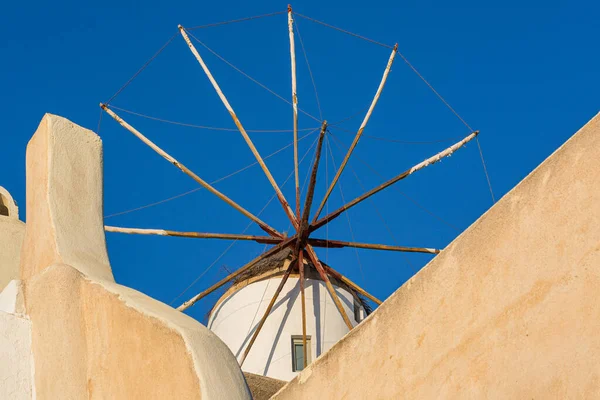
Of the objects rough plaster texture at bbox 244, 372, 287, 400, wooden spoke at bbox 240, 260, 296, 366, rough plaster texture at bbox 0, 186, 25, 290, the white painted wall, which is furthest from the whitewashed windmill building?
rough plaster texture at bbox 0, 186, 25, 290

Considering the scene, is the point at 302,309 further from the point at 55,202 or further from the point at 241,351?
the point at 55,202

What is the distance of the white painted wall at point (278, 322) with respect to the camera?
13516mm

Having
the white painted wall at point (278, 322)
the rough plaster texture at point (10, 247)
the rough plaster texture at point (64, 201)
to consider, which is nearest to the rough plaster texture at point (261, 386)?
the rough plaster texture at point (10, 247)

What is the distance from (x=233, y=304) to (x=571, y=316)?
10878mm

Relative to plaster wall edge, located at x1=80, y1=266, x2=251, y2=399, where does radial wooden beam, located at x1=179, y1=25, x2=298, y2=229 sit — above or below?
above

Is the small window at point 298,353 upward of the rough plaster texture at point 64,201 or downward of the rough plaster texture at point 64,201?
upward

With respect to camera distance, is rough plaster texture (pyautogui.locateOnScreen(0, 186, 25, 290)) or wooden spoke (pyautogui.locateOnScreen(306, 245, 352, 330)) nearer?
rough plaster texture (pyautogui.locateOnScreen(0, 186, 25, 290))

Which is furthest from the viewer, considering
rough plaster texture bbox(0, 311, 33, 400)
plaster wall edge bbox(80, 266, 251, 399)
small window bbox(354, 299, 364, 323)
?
small window bbox(354, 299, 364, 323)

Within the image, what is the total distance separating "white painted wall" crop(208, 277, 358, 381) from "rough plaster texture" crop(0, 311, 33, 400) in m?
8.73

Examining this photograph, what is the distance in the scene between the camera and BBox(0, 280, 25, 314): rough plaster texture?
4766mm

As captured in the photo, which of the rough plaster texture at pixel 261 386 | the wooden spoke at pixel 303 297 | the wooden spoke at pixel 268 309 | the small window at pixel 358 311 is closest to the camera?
the rough plaster texture at pixel 261 386

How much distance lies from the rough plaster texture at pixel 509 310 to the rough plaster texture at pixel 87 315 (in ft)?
1.98

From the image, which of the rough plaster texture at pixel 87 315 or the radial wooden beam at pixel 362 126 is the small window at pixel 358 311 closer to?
the radial wooden beam at pixel 362 126

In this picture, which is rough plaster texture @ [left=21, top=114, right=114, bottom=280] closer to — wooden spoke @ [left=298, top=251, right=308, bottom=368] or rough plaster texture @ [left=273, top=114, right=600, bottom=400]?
rough plaster texture @ [left=273, top=114, right=600, bottom=400]
